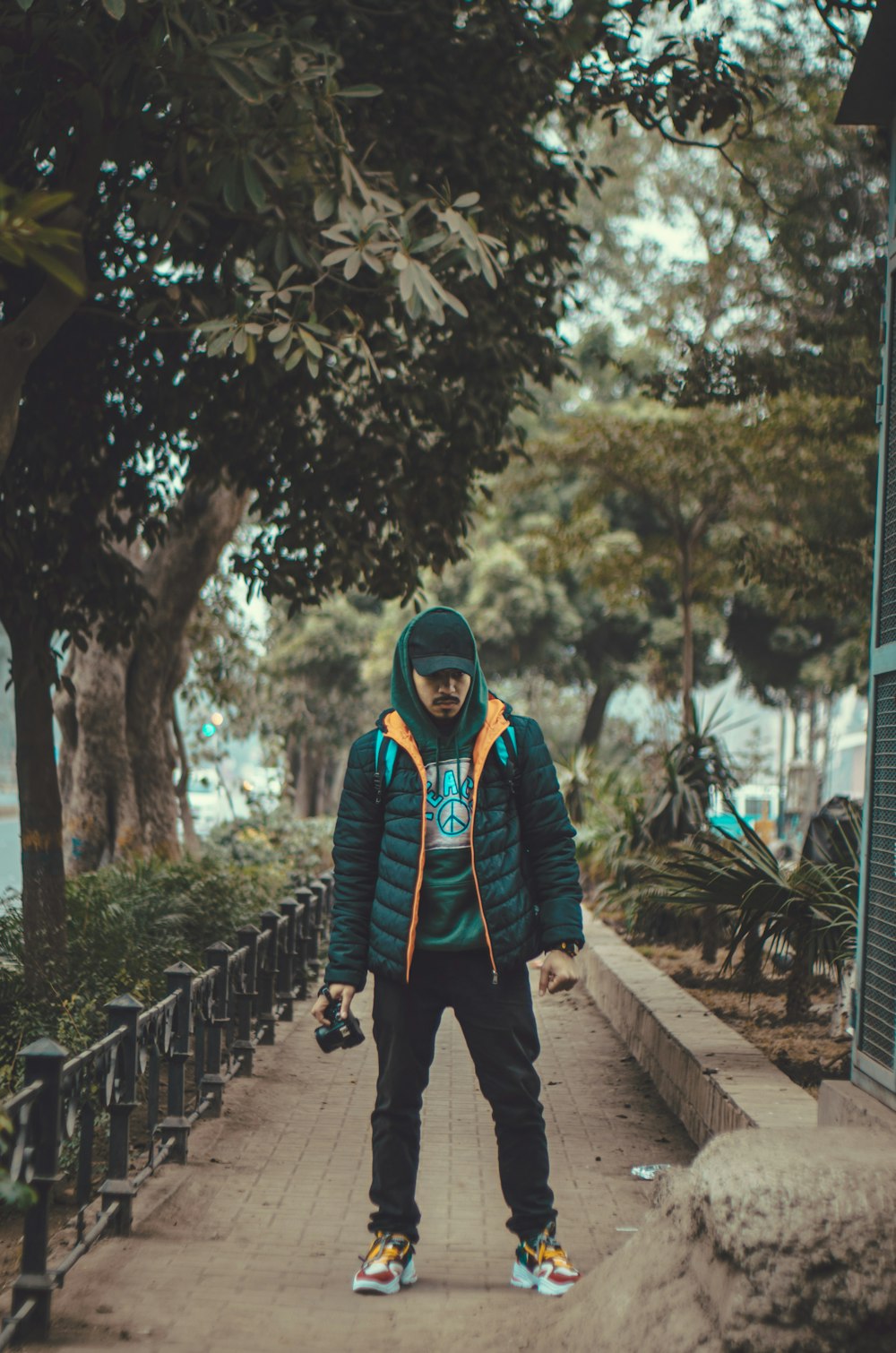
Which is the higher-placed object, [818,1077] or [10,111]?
[10,111]

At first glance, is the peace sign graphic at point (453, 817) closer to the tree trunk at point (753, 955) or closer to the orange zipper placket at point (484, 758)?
the orange zipper placket at point (484, 758)

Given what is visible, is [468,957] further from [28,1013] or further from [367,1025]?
[367,1025]

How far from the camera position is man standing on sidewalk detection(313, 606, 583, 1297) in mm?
4227

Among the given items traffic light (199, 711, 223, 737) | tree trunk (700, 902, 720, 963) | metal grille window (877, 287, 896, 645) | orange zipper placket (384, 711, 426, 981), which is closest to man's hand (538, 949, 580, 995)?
orange zipper placket (384, 711, 426, 981)

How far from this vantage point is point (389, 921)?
425 centimetres

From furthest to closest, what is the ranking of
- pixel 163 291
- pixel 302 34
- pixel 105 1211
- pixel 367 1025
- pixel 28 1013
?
pixel 367 1025 < pixel 163 291 < pixel 302 34 < pixel 28 1013 < pixel 105 1211

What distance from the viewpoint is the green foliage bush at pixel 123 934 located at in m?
6.44

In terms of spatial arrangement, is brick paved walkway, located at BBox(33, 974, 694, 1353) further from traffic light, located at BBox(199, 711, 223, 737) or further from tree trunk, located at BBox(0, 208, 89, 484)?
A: traffic light, located at BBox(199, 711, 223, 737)

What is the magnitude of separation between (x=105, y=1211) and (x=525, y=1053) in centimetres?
158

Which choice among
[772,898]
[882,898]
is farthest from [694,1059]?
[882,898]

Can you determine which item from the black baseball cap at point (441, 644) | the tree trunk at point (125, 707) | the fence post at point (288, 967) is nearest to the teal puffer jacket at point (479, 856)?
the black baseball cap at point (441, 644)

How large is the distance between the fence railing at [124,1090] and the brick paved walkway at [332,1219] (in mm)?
119

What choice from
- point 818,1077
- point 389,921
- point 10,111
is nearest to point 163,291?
point 10,111

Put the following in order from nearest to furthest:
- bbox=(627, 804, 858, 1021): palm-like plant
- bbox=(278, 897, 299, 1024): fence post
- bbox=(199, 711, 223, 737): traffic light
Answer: bbox=(627, 804, 858, 1021): palm-like plant, bbox=(278, 897, 299, 1024): fence post, bbox=(199, 711, 223, 737): traffic light
